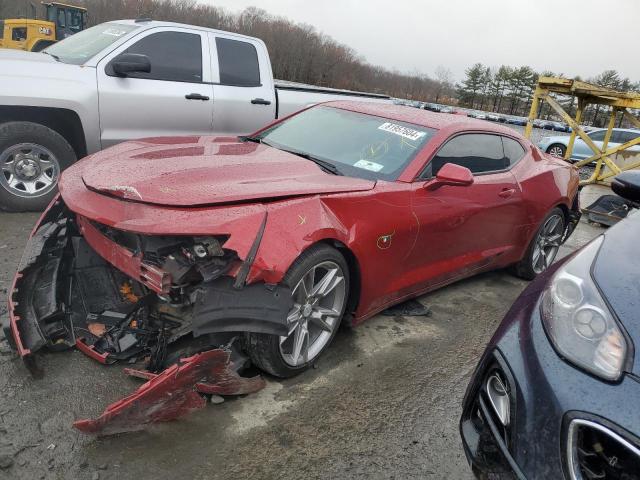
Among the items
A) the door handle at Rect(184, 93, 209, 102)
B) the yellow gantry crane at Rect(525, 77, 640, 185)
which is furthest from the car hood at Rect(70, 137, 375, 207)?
the yellow gantry crane at Rect(525, 77, 640, 185)

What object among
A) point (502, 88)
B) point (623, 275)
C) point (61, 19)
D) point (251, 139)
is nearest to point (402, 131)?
point (251, 139)

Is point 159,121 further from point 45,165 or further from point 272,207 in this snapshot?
point 272,207

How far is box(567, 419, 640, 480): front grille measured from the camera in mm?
1419

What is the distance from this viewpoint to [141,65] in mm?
4957

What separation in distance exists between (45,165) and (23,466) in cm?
366

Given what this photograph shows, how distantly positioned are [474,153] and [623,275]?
2.30 m

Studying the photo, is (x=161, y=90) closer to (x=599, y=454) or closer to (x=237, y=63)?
(x=237, y=63)

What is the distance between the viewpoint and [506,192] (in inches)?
163

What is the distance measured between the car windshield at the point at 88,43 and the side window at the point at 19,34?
1342 cm

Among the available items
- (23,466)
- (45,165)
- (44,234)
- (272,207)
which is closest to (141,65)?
(45,165)

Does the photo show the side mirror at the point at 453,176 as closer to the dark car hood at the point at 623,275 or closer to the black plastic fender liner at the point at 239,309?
the dark car hood at the point at 623,275

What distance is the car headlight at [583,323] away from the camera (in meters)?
1.62

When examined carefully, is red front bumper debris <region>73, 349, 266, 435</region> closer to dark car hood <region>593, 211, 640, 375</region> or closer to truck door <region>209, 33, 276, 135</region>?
dark car hood <region>593, 211, 640, 375</region>

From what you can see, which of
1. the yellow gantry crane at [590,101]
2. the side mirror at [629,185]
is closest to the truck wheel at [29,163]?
the side mirror at [629,185]
